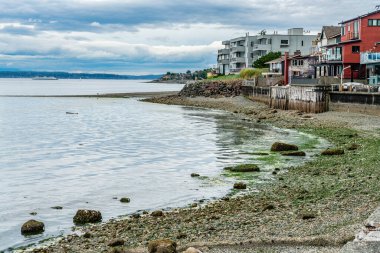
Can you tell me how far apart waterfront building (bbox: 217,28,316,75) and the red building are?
50.4 metres

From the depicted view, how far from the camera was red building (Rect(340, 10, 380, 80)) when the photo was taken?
241 ft

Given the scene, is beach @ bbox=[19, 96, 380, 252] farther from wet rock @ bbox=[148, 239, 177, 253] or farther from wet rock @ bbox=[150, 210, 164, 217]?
wet rock @ bbox=[148, 239, 177, 253]

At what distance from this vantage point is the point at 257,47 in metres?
148

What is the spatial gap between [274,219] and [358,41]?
63528 mm

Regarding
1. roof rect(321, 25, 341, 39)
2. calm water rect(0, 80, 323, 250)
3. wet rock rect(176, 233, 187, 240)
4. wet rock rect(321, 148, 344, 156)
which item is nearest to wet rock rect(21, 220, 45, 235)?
calm water rect(0, 80, 323, 250)

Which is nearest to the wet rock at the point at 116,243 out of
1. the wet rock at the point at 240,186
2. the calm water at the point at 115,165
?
the calm water at the point at 115,165

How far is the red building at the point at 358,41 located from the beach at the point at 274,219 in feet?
164

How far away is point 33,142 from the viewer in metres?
45.0

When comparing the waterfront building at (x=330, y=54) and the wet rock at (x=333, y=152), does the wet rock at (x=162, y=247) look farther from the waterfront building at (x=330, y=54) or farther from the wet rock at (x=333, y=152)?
the waterfront building at (x=330, y=54)

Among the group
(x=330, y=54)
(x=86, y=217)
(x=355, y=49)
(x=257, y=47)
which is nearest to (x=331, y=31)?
(x=330, y=54)

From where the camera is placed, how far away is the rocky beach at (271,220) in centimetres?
1332

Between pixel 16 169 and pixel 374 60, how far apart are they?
47.9 metres

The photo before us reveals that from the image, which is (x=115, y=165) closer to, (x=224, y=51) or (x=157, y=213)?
(x=157, y=213)

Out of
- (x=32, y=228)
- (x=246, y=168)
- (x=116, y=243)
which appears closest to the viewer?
(x=116, y=243)
